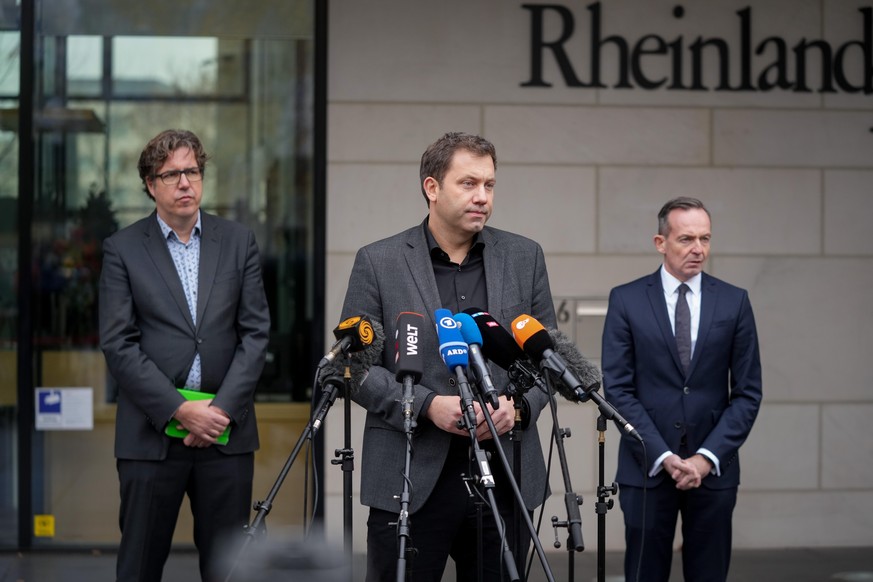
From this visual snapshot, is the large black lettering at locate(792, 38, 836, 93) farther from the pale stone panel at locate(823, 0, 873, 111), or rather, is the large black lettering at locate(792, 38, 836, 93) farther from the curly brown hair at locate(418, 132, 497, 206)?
the curly brown hair at locate(418, 132, 497, 206)

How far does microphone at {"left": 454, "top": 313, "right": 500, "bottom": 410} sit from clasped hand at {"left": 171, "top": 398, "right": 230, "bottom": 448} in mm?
1375

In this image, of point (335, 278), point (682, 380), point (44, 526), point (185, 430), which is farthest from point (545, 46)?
point (44, 526)

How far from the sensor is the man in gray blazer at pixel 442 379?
11.9 ft

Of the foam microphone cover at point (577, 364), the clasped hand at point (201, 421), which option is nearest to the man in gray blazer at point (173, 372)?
the clasped hand at point (201, 421)

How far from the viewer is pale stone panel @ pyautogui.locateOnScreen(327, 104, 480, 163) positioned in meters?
6.29

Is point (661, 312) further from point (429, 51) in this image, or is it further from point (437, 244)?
point (429, 51)

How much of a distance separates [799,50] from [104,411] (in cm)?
442

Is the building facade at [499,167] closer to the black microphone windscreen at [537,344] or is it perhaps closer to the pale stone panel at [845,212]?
the pale stone panel at [845,212]

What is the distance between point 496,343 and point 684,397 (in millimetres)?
1545

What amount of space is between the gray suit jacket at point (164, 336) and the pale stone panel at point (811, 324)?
315 centimetres

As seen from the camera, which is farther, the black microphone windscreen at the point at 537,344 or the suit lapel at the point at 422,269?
the suit lapel at the point at 422,269

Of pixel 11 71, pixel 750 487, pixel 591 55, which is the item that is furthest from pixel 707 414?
pixel 11 71

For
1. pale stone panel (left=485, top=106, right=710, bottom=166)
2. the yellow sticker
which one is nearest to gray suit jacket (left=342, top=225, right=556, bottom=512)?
pale stone panel (left=485, top=106, right=710, bottom=166)

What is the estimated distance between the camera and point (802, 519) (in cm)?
650
